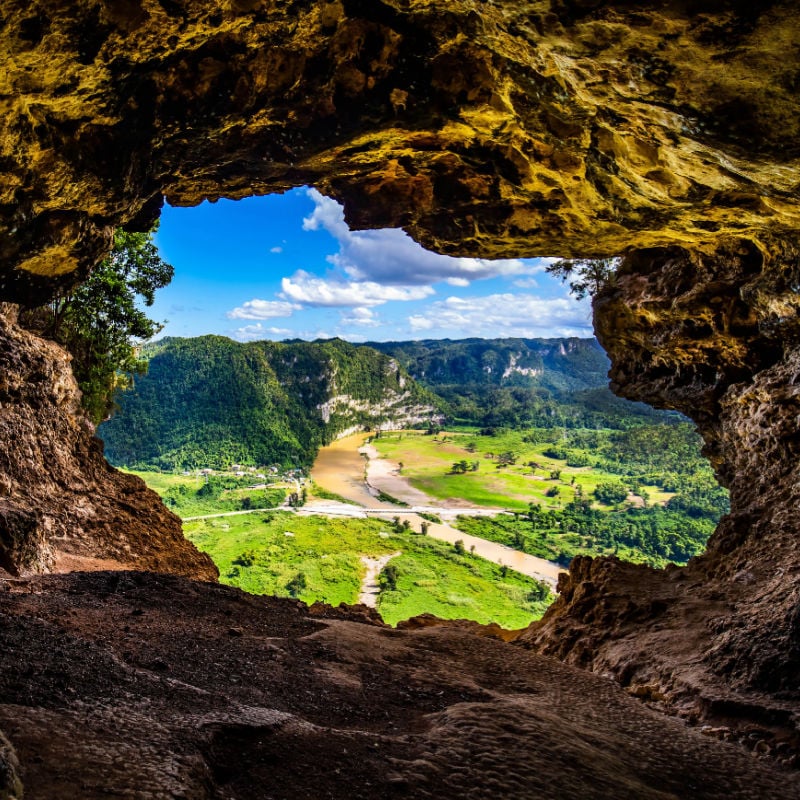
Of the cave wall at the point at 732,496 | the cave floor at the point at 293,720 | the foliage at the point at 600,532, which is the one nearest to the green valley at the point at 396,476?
the foliage at the point at 600,532

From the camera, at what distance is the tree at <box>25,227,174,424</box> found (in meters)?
20.0

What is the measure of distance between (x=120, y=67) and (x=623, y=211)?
9.35 metres

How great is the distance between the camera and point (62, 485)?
44.5 ft

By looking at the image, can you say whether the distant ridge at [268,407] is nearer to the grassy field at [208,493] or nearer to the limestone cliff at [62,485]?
the grassy field at [208,493]

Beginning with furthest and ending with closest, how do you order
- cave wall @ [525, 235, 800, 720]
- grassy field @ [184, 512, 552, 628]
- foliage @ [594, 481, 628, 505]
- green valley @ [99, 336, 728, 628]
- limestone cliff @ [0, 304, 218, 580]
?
foliage @ [594, 481, 628, 505] → green valley @ [99, 336, 728, 628] → grassy field @ [184, 512, 552, 628] → limestone cliff @ [0, 304, 218, 580] → cave wall @ [525, 235, 800, 720]

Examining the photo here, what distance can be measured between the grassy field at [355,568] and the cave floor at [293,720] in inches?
1432

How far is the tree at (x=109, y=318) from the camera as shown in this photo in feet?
65.6

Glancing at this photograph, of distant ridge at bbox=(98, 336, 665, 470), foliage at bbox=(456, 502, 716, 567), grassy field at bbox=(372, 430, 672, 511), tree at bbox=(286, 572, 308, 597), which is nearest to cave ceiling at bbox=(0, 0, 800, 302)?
tree at bbox=(286, 572, 308, 597)

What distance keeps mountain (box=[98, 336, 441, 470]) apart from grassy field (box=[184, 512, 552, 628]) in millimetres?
45793

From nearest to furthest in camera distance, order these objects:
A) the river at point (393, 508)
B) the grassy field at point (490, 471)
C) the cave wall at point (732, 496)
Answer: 1. the cave wall at point (732, 496)
2. the river at point (393, 508)
3. the grassy field at point (490, 471)

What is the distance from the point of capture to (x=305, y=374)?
479ft

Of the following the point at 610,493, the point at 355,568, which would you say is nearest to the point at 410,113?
the point at 355,568

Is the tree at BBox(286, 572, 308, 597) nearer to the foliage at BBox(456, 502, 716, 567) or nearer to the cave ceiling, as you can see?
the foliage at BBox(456, 502, 716, 567)

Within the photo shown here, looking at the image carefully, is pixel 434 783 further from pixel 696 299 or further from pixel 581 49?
pixel 696 299
